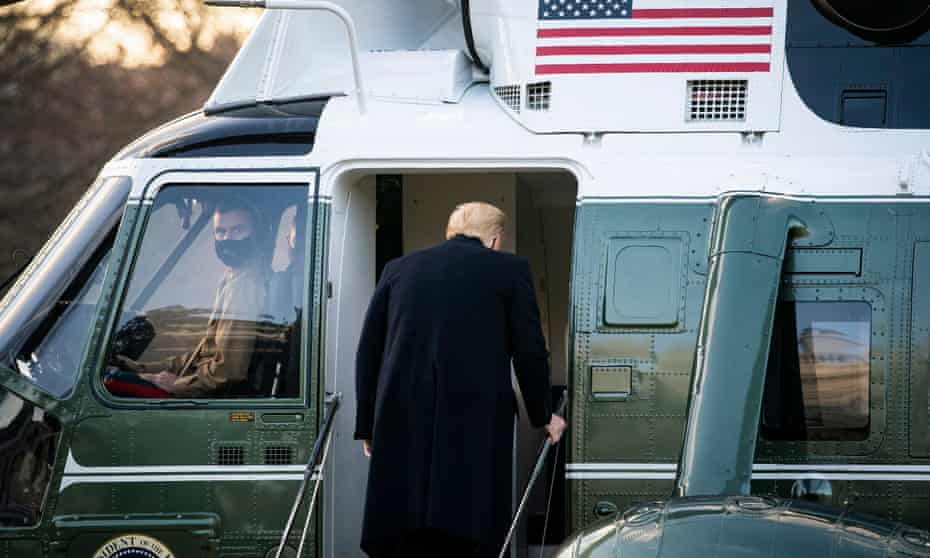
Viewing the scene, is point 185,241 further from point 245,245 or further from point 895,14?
point 895,14

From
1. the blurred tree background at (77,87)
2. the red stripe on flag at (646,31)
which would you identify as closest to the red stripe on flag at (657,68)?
Result: the red stripe on flag at (646,31)

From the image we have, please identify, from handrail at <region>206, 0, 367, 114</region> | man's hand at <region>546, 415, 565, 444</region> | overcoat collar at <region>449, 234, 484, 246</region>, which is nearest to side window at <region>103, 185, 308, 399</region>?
handrail at <region>206, 0, 367, 114</region>

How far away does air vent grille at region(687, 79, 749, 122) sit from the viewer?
18.0ft

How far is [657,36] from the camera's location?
5496 mm

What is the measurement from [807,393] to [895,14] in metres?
1.71

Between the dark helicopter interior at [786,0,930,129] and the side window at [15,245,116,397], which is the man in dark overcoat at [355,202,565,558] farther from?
the dark helicopter interior at [786,0,930,129]

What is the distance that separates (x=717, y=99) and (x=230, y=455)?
259cm

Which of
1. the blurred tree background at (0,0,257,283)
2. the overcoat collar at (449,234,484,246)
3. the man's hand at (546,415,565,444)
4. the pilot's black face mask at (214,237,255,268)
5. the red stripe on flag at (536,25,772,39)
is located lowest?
the man's hand at (546,415,565,444)

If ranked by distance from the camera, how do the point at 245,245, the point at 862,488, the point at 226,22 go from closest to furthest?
the point at 862,488, the point at 245,245, the point at 226,22

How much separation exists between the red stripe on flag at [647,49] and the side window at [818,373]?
1133 mm

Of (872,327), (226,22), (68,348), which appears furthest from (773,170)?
(226,22)

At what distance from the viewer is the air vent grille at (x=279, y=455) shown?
5.30 meters

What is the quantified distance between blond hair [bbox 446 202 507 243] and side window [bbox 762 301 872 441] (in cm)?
128

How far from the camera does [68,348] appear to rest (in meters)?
5.42
